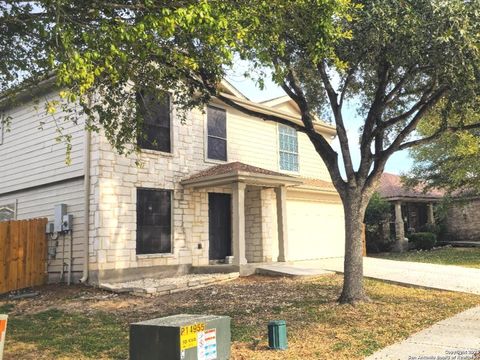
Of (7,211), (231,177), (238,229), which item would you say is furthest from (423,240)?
(7,211)

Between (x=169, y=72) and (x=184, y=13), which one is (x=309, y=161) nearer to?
(x=169, y=72)

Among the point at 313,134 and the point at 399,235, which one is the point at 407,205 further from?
the point at 313,134

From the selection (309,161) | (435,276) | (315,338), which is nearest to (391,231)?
(309,161)

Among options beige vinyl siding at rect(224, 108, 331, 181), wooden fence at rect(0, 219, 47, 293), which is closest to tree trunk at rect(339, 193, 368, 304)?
beige vinyl siding at rect(224, 108, 331, 181)

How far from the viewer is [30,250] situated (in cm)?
Result: 1403

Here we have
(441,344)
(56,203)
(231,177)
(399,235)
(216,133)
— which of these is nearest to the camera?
(441,344)

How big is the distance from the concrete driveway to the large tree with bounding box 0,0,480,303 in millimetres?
4001

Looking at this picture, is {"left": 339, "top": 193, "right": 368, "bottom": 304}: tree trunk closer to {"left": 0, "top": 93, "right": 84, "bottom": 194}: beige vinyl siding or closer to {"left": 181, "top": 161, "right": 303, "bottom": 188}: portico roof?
{"left": 181, "top": 161, "right": 303, "bottom": 188}: portico roof

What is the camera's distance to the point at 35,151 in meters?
15.6

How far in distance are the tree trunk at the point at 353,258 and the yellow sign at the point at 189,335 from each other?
232 inches

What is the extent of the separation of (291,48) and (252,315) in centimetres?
552

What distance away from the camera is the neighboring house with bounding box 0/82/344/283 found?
13.5 metres

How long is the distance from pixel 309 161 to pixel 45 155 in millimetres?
10740

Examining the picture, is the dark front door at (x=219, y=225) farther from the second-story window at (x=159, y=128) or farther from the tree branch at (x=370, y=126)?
the tree branch at (x=370, y=126)
